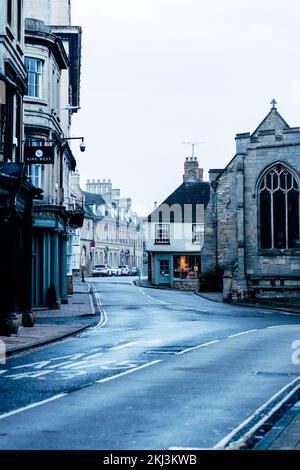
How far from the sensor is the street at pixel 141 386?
881cm

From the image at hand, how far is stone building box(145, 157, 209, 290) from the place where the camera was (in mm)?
66875

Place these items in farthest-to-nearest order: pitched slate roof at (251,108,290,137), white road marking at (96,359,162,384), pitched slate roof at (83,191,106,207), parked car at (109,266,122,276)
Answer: pitched slate roof at (83,191,106,207), parked car at (109,266,122,276), pitched slate roof at (251,108,290,137), white road marking at (96,359,162,384)

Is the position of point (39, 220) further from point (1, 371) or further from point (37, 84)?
point (1, 371)

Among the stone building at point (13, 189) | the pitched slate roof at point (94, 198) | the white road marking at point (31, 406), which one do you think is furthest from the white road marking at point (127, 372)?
the pitched slate roof at point (94, 198)

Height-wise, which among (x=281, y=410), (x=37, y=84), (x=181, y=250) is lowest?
(x=281, y=410)

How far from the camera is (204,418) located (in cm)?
976

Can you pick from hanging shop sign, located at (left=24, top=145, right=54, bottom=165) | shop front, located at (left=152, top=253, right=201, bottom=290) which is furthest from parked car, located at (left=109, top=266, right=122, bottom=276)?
hanging shop sign, located at (left=24, top=145, right=54, bottom=165)

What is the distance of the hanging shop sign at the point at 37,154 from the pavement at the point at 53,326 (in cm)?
593

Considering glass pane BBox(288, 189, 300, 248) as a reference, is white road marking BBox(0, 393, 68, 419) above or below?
below

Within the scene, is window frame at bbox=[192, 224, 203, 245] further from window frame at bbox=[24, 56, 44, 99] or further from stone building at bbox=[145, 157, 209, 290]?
window frame at bbox=[24, 56, 44, 99]

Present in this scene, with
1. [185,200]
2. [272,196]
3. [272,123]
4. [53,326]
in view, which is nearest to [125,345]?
[53,326]

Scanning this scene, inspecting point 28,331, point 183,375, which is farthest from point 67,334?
point 183,375

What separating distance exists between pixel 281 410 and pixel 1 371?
6606mm
